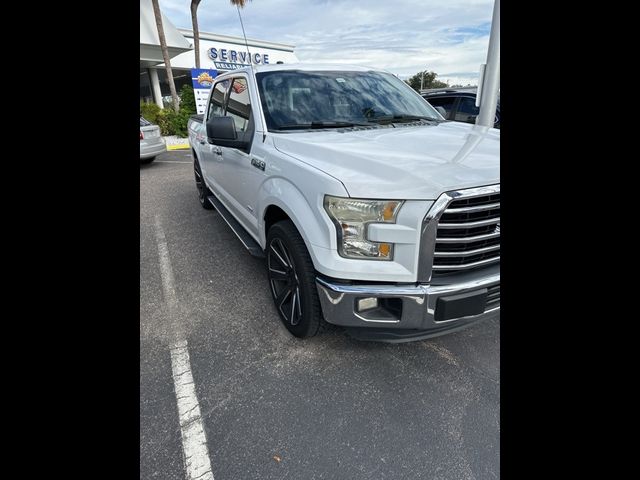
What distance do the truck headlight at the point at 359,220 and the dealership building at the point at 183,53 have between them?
14.9 metres

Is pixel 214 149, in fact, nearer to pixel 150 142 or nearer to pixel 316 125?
pixel 316 125

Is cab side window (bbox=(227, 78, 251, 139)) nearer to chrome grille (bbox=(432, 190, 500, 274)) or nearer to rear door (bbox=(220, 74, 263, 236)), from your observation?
rear door (bbox=(220, 74, 263, 236))

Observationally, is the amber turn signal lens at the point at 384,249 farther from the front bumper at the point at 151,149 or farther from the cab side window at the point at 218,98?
the front bumper at the point at 151,149

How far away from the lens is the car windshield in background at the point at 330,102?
3059mm

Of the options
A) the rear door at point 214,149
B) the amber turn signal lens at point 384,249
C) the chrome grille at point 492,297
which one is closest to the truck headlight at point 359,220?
the amber turn signal lens at point 384,249

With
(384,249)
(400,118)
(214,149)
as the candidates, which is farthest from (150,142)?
(384,249)

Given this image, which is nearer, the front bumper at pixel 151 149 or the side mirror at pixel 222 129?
the side mirror at pixel 222 129

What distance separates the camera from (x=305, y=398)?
2252 millimetres

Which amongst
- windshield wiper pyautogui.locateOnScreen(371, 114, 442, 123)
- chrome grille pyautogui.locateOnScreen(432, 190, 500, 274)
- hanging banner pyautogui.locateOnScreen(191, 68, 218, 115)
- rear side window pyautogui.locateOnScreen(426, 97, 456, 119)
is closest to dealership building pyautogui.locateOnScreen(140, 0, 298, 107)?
hanging banner pyautogui.locateOnScreen(191, 68, 218, 115)

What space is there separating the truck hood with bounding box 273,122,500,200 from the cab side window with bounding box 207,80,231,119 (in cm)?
191

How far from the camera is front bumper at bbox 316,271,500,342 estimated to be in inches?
79.4
